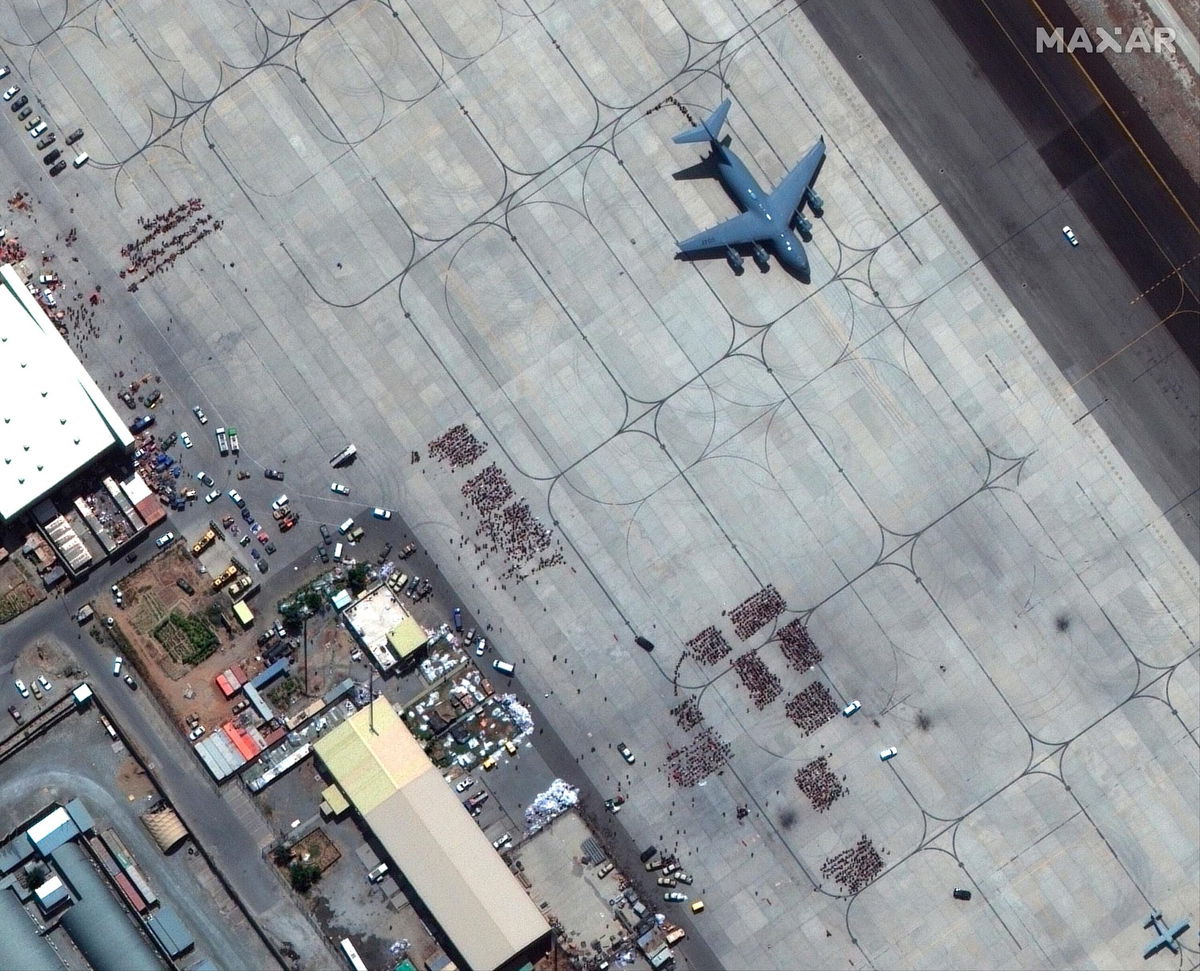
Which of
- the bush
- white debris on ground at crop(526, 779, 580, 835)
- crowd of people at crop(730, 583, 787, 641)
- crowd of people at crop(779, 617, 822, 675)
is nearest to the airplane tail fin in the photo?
crowd of people at crop(730, 583, 787, 641)

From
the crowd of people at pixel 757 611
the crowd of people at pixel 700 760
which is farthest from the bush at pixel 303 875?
the crowd of people at pixel 757 611

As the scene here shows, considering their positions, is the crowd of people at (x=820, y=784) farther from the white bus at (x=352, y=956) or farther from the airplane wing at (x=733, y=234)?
the airplane wing at (x=733, y=234)

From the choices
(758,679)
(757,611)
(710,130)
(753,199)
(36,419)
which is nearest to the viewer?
(36,419)

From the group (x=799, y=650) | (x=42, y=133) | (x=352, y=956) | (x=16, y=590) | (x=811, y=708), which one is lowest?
(x=811, y=708)

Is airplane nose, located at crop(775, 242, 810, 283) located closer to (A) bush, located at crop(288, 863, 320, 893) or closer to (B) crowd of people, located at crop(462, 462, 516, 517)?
(B) crowd of people, located at crop(462, 462, 516, 517)

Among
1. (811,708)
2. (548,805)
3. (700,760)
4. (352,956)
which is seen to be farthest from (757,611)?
(352,956)

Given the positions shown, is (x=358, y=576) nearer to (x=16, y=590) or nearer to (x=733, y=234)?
(x=16, y=590)

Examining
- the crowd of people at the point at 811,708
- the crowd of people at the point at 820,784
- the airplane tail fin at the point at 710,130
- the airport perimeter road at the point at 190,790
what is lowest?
the crowd of people at the point at 820,784
